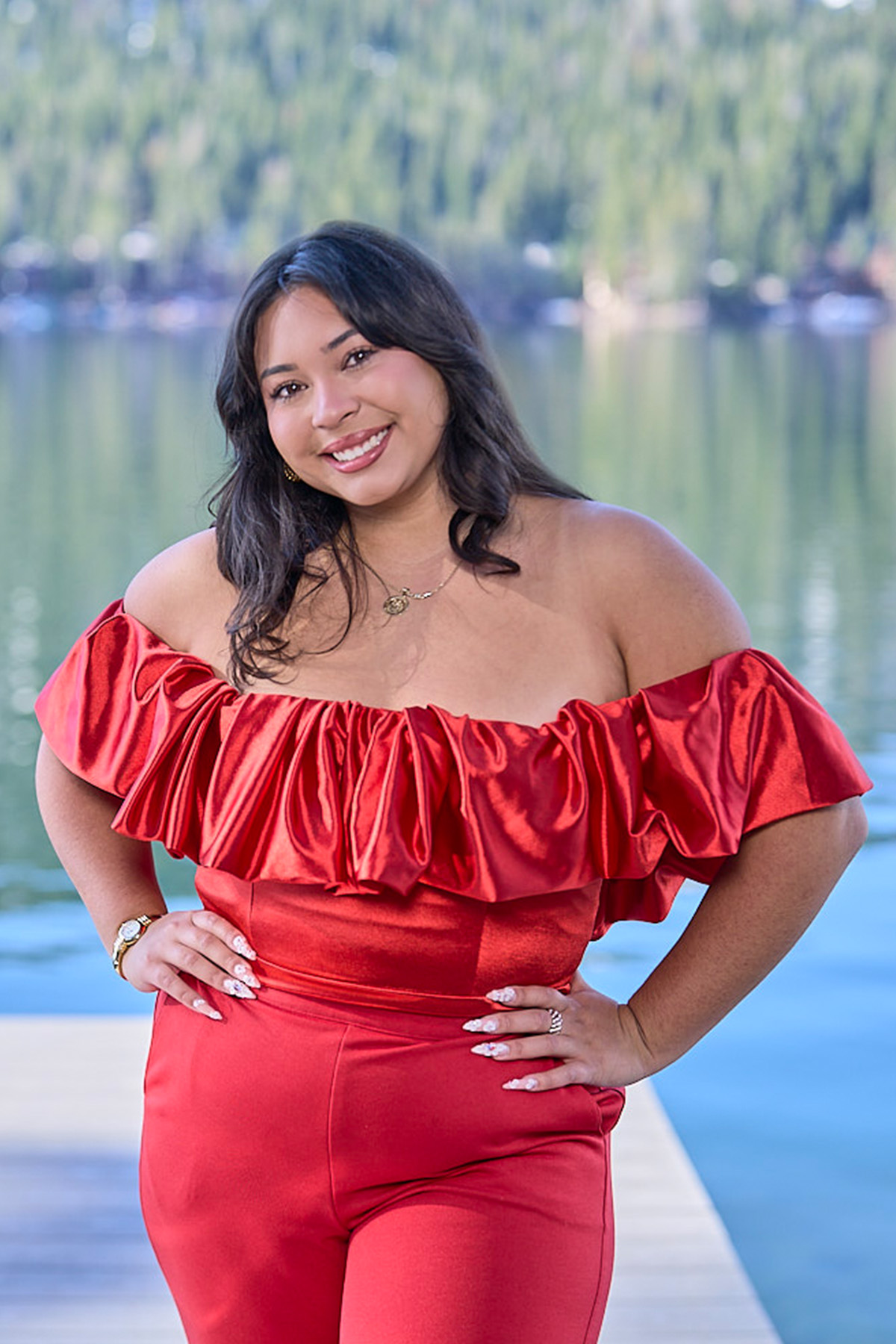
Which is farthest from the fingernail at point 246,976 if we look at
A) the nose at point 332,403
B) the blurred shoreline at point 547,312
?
the blurred shoreline at point 547,312

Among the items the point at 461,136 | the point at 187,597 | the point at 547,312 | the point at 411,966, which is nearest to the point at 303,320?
the point at 187,597

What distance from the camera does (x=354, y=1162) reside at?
1428 millimetres

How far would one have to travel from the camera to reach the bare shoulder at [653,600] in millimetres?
1493

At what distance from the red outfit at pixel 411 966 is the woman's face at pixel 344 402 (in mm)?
→ 208

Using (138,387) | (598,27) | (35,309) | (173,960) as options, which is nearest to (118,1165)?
(173,960)

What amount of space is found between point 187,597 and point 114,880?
1.06 ft

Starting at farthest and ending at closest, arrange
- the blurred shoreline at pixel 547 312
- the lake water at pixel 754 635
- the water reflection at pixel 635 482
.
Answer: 1. the blurred shoreline at pixel 547 312
2. the water reflection at pixel 635 482
3. the lake water at pixel 754 635

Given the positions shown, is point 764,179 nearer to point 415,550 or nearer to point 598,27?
point 598,27

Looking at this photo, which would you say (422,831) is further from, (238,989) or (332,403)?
(332,403)

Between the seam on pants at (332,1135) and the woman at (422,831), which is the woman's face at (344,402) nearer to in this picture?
the woman at (422,831)

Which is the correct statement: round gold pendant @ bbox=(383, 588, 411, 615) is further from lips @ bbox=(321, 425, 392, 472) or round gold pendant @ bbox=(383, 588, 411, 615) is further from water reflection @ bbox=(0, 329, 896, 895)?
water reflection @ bbox=(0, 329, 896, 895)

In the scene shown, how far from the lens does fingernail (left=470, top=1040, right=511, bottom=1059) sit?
146 centimetres

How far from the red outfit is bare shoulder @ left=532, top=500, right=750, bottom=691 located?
2cm

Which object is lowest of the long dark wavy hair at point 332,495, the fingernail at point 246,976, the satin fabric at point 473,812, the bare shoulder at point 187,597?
the fingernail at point 246,976
